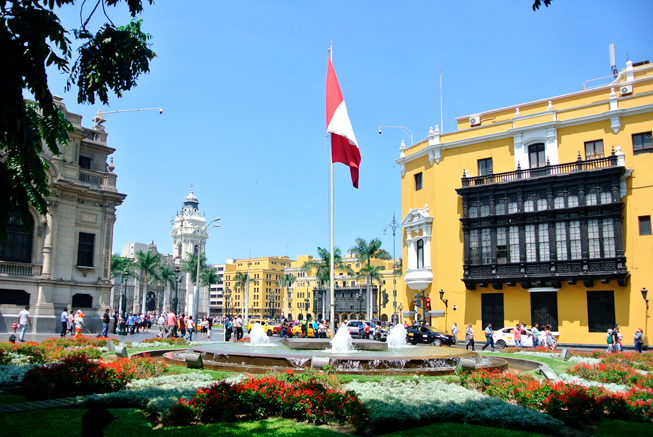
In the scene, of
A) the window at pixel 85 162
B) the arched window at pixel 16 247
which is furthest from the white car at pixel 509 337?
the window at pixel 85 162

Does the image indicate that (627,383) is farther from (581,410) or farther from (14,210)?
(14,210)

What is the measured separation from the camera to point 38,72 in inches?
195

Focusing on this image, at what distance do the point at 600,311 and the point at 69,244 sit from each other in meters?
35.0

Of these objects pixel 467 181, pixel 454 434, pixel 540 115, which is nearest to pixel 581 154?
pixel 540 115

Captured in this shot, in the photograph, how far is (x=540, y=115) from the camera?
1422 inches

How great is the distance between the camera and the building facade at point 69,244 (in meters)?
31.5

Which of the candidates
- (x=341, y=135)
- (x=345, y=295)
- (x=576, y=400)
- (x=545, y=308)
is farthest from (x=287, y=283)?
(x=576, y=400)

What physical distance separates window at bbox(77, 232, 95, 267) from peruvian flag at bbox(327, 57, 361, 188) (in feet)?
75.1

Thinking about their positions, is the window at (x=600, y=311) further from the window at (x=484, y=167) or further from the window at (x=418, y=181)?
the window at (x=418, y=181)

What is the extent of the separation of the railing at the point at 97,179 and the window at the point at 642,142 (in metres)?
35.6

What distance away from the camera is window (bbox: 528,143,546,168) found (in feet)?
119

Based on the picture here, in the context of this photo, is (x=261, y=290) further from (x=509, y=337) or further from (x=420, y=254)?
(x=509, y=337)

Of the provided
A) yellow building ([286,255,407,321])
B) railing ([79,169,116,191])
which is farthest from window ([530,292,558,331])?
yellow building ([286,255,407,321])

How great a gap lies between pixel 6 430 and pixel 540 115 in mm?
36349
